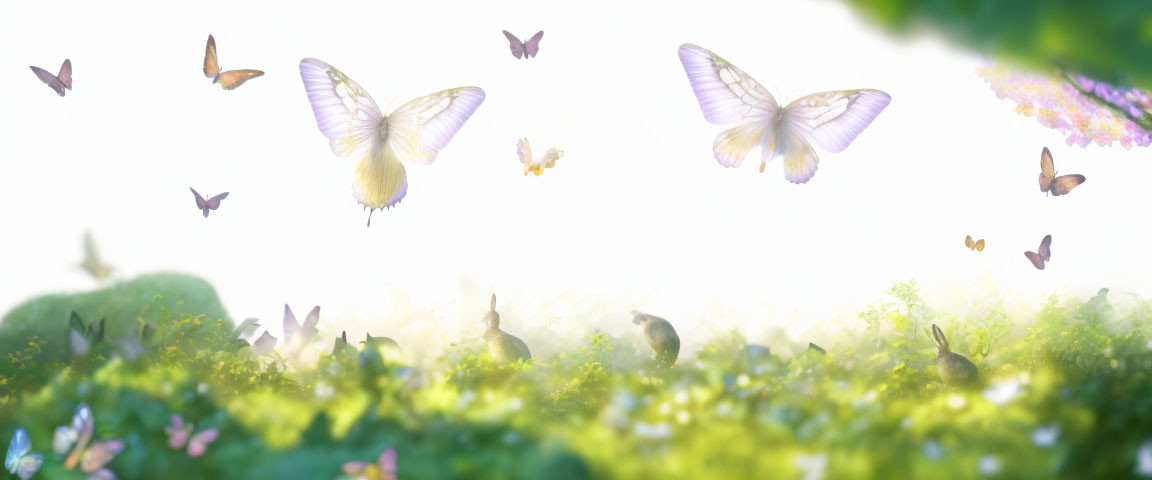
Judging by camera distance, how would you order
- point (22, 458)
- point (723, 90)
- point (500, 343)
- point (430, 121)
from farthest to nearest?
Answer: point (500, 343) → point (430, 121) → point (723, 90) → point (22, 458)

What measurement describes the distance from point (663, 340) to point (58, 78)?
518 cm

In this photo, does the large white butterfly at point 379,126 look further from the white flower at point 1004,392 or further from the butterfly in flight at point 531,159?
the white flower at point 1004,392

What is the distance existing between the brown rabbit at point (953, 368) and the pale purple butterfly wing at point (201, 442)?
4.52m

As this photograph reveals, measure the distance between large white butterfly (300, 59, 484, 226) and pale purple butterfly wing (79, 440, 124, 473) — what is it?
250cm

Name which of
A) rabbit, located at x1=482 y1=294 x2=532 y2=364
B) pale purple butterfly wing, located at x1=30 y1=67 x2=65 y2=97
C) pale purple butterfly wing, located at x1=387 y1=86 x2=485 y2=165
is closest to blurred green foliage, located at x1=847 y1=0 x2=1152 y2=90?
pale purple butterfly wing, located at x1=387 y1=86 x2=485 y2=165

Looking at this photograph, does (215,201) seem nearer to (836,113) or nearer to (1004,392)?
(836,113)

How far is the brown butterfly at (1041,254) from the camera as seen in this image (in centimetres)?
573

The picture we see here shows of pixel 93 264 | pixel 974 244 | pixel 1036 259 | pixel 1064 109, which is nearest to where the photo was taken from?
pixel 1064 109

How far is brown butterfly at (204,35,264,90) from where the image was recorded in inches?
209

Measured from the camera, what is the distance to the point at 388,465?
Result: 2.32 meters

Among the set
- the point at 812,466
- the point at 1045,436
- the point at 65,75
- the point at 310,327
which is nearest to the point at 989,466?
the point at 1045,436

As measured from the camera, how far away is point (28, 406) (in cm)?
355

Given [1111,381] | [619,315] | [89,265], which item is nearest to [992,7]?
[1111,381]

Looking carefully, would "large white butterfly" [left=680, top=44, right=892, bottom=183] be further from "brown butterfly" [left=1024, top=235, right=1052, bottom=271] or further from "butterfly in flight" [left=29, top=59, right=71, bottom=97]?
"butterfly in flight" [left=29, top=59, right=71, bottom=97]
